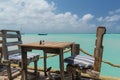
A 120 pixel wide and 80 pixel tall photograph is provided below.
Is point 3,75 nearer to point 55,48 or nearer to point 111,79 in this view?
point 55,48

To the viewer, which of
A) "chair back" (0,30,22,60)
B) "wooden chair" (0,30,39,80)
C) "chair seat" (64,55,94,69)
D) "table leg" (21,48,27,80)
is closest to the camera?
"chair seat" (64,55,94,69)

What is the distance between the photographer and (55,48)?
3252mm

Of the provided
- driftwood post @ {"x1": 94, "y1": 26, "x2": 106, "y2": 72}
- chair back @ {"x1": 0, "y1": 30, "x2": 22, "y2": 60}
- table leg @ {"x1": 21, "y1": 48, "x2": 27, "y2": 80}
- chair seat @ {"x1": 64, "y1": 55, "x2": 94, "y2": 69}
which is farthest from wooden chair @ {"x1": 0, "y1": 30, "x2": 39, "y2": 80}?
driftwood post @ {"x1": 94, "y1": 26, "x2": 106, "y2": 72}

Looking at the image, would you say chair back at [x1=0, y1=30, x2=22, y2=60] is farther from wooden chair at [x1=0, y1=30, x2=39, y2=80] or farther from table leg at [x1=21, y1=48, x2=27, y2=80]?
table leg at [x1=21, y1=48, x2=27, y2=80]

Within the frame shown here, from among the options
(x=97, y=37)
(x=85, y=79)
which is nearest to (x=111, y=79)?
(x=85, y=79)

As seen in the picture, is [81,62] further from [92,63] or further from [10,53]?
[10,53]

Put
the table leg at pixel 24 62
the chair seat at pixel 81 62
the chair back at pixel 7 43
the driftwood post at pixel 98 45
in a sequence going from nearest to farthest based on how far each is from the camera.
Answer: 1. the driftwood post at pixel 98 45
2. the chair seat at pixel 81 62
3. the table leg at pixel 24 62
4. the chair back at pixel 7 43

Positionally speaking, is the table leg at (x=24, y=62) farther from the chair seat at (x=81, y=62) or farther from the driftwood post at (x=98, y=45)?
the driftwood post at (x=98, y=45)

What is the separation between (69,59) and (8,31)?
6.12ft

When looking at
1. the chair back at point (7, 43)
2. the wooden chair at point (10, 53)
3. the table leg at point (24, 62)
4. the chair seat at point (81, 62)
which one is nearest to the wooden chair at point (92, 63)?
the chair seat at point (81, 62)

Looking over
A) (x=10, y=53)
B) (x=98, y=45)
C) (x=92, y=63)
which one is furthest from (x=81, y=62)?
(x=10, y=53)

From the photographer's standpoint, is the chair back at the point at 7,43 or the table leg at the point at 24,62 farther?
the chair back at the point at 7,43

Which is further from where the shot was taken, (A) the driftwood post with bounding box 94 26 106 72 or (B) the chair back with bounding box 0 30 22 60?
(B) the chair back with bounding box 0 30 22 60

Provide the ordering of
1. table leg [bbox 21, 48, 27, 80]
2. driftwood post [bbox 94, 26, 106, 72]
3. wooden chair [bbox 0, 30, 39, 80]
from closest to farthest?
driftwood post [bbox 94, 26, 106, 72]
table leg [bbox 21, 48, 27, 80]
wooden chair [bbox 0, 30, 39, 80]
